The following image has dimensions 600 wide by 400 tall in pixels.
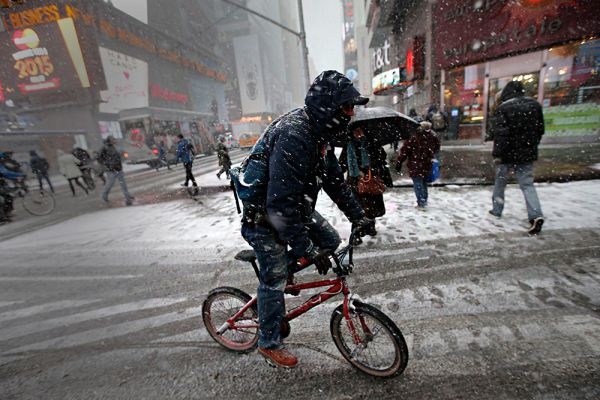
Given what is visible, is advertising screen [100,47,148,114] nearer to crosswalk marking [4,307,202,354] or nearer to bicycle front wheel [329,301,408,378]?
crosswalk marking [4,307,202,354]

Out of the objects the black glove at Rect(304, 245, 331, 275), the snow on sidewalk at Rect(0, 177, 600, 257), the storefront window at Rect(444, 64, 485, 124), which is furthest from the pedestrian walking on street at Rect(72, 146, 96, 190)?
the storefront window at Rect(444, 64, 485, 124)

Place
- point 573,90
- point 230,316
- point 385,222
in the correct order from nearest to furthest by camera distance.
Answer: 1. point 230,316
2. point 385,222
3. point 573,90

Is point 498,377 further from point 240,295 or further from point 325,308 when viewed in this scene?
point 240,295

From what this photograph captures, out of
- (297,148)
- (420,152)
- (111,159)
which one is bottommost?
(420,152)

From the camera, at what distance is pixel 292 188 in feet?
6.15

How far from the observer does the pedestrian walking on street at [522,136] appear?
440 cm

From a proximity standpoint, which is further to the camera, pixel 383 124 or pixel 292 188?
pixel 383 124

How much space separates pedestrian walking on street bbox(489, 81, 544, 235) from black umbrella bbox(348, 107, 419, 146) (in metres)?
1.32

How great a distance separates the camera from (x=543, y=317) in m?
2.71

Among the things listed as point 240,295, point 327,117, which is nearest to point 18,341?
point 240,295

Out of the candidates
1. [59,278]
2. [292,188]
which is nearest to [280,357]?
[292,188]

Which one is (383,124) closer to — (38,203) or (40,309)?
(40,309)

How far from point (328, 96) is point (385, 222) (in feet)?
13.4

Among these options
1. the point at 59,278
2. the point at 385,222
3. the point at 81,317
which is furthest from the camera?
the point at 385,222
